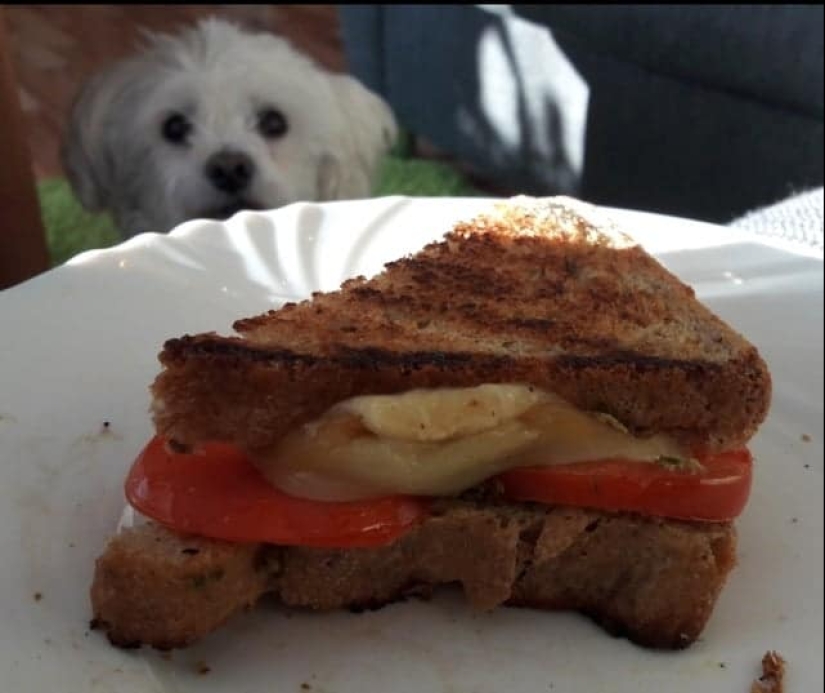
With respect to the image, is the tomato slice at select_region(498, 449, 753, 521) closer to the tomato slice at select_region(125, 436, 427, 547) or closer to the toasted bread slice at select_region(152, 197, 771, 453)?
the toasted bread slice at select_region(152, 197, 771, 453)

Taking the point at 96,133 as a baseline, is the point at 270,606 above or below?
above

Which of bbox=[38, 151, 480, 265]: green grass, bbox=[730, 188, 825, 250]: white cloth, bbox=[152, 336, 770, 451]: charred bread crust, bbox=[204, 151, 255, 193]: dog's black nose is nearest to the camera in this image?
bbox=[152, 336, 770, 451]: charred bread crust

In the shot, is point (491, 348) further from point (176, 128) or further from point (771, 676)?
point (176, 128)

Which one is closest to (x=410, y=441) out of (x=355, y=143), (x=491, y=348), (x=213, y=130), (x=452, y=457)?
(x=452, y=457)

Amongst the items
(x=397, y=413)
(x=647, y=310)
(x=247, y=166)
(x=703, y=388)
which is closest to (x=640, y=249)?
(x=647, y=310)

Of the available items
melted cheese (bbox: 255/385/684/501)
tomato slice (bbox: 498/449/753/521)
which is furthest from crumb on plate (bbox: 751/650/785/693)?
melted cheese (bbox: 255/385/684/501)

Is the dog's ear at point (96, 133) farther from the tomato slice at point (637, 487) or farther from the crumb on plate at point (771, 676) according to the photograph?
the crumb on plate at point (771, 676)
